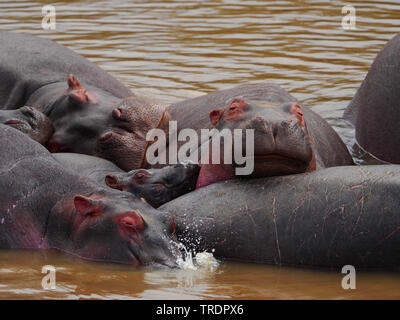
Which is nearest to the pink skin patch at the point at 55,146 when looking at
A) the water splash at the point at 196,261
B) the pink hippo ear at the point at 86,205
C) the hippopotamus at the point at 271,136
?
the hippopotamus at the point at 271,136

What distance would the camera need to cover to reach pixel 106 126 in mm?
6062

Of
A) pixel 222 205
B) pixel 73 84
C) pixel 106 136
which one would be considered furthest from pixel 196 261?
pixel 73 84

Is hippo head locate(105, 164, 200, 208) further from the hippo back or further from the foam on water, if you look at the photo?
the hippo back

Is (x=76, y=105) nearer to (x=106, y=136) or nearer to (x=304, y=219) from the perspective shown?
(x=106, y=136)

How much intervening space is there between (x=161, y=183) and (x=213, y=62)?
413 centimetres

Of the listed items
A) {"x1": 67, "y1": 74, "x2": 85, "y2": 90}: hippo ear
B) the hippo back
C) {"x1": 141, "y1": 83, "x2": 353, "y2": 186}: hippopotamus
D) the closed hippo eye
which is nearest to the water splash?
{"x1": 141, "y1": 83, "x2": 353, "y2": 186}: hippopotamus

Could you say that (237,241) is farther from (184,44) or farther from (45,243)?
(184,44)

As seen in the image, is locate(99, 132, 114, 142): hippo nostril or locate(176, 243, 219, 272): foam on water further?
locate(99, 132, 114, 142): hippo nostril

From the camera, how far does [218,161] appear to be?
16.3ft

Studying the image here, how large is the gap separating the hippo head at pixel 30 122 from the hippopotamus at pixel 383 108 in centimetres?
223

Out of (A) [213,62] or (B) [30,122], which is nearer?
(B) [30,122]

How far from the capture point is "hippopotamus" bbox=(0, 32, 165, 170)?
19.7 feet

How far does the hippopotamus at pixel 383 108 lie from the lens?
6.42m

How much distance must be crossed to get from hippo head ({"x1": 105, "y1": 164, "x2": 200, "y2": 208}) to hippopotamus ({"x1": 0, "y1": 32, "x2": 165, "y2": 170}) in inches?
33.0
